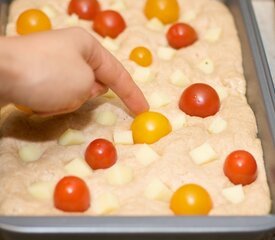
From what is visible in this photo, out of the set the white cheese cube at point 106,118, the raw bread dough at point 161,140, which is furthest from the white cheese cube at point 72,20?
the white cheese cube at point 106,118

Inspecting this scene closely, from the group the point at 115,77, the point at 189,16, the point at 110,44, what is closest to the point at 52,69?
the point at 115,77

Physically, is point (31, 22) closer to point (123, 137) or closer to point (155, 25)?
point (155, 25)

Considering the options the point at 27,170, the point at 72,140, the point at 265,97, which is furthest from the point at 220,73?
the point at 27,170

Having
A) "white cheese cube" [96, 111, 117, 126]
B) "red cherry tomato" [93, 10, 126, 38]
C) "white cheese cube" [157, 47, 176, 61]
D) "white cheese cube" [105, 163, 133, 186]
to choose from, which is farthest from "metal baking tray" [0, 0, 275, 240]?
Answer: "red cherry tomato" [93, 10, 126, 38]

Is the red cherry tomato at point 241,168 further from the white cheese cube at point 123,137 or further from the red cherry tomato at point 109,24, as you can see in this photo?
the red cherry tomato at point 109,24

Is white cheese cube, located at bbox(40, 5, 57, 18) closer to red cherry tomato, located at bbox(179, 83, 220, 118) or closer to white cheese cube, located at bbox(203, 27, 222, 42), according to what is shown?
white cheese cube, located at bbox(203, 27, 222, 42)

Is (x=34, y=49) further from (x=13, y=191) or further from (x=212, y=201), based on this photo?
(x=212, y=201)
